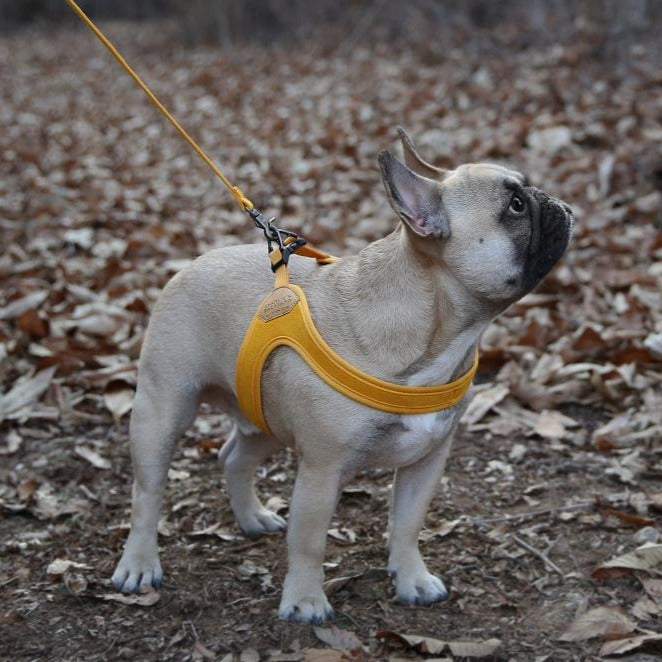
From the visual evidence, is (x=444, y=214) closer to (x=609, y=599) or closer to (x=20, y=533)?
(x=609, y=599)

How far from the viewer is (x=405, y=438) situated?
9.95 ft

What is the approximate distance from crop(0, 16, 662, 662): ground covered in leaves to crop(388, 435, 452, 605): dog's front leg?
83 mm

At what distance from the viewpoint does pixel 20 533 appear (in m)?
3.95

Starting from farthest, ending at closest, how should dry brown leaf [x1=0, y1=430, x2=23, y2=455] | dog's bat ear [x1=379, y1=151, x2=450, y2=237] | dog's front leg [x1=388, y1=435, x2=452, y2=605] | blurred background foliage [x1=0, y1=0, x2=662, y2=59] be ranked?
blurred background foliage [x1=0, y1=0, x2=662, y2=59] → dry brown leaf [x1=0, y1=430, x2=23, y2=455] → dog's front leg [x1=388, y1=435, x2=452, y2=605] → dog's bat ear [x1=379, y1=151, x2=450, y2=237]

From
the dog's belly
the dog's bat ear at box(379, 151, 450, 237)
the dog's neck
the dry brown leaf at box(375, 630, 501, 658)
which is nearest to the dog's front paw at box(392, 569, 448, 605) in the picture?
the dry brown leaf at box(375, 630, 501, 658)

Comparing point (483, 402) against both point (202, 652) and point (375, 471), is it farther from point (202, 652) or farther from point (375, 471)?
point (202, 652)

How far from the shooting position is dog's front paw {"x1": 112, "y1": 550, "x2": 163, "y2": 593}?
3494 mm

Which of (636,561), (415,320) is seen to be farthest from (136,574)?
(636,561)

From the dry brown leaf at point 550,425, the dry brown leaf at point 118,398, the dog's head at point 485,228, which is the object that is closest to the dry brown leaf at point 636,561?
the dry brown leaf at point 550,425

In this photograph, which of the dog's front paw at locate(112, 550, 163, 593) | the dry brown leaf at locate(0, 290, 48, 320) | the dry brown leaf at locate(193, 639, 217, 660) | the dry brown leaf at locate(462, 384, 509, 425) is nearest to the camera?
the dry brown leaf at locate(193, 639, 217, 660)

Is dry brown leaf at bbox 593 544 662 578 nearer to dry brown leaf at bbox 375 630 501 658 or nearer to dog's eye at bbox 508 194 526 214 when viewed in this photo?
dry brown leaf at bbox 375 630 501 658

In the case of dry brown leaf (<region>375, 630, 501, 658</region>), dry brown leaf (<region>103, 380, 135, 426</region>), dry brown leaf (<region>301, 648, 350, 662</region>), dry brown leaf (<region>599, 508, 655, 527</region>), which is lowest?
dry brown leaf (<region>103, 380, 135, 426</region>)

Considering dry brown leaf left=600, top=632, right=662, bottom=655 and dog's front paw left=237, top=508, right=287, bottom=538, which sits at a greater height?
dry brown leaf left=600, top=632, right=662, bottom=655

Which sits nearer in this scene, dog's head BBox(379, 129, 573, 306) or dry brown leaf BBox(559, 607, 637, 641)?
dog's head BBox(379, 129, 573, 306)
